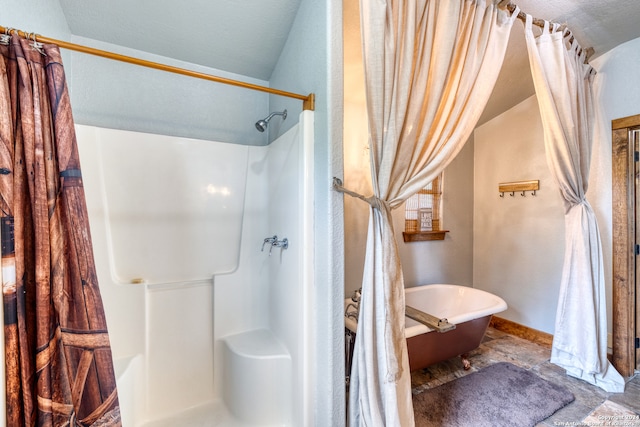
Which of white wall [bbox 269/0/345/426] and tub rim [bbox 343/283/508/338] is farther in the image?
tub rim [bbox 343/283/508/338]

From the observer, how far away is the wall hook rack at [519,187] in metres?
2.67

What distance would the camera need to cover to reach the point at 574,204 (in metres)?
2.06

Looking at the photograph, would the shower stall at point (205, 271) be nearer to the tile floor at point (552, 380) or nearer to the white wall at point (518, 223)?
the tile floor at point (552, 380)

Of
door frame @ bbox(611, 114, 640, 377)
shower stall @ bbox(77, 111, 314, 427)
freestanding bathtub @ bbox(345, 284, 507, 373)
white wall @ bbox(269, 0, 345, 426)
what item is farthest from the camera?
door frame @ bbox(611, 114, 640, 377)

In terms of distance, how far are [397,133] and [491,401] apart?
1.90 metres

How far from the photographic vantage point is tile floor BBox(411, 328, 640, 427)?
1.64 metres

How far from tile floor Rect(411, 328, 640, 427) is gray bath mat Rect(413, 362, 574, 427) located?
0.19ft

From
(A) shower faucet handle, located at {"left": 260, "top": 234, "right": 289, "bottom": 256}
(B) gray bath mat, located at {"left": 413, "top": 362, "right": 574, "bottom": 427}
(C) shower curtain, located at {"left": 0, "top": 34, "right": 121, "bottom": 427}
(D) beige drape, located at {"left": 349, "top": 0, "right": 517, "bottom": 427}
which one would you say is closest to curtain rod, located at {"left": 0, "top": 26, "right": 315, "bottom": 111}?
(C) shower curtain, located at {"left": 0, "top": 34, "right": 121, "bottom": 427}

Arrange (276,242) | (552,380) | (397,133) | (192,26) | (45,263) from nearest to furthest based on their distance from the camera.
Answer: (45,263)
(397,133)
(192,26)
(276,242)
(552,380)

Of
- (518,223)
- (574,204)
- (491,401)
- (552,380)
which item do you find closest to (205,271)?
(491,401)

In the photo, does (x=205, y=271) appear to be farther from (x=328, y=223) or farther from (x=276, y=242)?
(x=328, y=223)

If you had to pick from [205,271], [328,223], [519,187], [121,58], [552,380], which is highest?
[121,58]

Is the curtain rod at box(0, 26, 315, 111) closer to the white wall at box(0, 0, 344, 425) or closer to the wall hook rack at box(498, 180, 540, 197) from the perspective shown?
the white wall at box(0, 0, 344, 425)

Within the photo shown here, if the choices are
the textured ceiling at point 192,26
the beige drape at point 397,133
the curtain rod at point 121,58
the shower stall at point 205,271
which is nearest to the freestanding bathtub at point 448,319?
the beige drape at point 397,133
